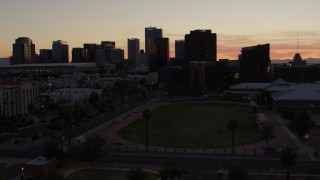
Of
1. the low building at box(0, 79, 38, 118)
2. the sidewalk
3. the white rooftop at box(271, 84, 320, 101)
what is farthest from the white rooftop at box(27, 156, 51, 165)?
the white rooftop at box(271, 84, 320, 101)

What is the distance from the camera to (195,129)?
62531mm

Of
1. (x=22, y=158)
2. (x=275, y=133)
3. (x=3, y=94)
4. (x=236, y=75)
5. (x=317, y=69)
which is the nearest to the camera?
(x=22, y=158)

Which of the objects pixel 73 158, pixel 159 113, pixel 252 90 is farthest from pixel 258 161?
pixel 252 90

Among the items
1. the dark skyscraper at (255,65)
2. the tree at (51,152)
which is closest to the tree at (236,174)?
the tree at (51,152)

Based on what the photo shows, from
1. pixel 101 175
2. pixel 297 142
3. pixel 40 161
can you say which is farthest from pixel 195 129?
pixel 40 161

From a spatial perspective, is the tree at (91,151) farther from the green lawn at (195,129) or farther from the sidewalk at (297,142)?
the sidewalk at (297,142)

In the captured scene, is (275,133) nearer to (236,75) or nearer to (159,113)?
(159,113)

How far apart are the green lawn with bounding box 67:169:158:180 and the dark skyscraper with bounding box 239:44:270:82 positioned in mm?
137544

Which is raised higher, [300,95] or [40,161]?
[300,95]

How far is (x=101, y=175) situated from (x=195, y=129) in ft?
95.0

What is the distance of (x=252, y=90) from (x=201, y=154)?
276 feet

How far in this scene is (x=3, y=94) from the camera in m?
73.3

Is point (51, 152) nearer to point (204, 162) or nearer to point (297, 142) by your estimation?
point (204, 162)

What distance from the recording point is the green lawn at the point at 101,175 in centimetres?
3503
